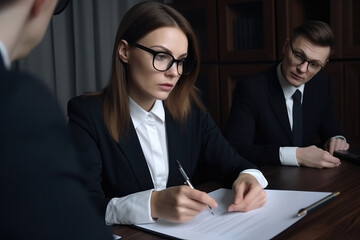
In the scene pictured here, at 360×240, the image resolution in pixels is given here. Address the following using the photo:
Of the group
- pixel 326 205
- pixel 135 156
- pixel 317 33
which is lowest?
pixel 326 205

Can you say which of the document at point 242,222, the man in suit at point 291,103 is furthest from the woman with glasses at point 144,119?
the man in suit at point 291,103

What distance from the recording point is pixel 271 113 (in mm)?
2271

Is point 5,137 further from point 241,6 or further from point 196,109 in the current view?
point 241,6

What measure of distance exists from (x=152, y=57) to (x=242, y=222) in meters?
0.67

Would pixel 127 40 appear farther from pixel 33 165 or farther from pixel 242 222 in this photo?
pixel 33 165

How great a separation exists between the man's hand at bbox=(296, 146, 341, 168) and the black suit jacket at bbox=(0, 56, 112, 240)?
1420 millimetres

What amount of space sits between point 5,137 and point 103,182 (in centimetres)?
116

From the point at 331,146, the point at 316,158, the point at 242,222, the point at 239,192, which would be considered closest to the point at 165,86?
the point at 239,192

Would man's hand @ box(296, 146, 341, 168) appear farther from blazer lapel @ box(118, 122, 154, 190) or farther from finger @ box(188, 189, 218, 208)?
finger @ box(188, 189, 218, 208)

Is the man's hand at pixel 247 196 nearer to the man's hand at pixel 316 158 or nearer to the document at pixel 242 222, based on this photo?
the document at pixel 242 222

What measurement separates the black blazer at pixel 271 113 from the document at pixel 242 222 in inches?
35.1

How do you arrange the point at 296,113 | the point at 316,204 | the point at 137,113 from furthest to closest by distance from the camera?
the point at 296,113 < the point at 137,113 < the point at 316,204

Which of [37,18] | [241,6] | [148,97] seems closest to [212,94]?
[241,6]

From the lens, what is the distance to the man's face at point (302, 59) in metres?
2.10
